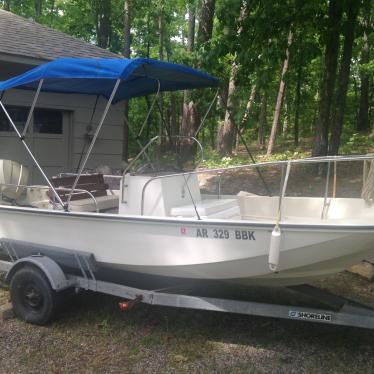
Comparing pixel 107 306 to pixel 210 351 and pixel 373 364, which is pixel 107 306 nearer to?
pixel 210 351

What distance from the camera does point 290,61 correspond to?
10289mm

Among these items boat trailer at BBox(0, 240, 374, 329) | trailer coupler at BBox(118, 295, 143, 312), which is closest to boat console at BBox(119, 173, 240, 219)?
boat trailer at BBox(0, 240, 374, 329)

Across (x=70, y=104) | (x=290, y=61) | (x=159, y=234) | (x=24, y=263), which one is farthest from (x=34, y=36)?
(x=159, y=234)

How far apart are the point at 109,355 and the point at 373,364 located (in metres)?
2.18

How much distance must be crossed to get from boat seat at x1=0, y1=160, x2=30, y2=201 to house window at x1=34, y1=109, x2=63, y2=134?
13.1ft

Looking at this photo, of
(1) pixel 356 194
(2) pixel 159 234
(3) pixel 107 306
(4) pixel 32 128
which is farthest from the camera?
(4) pixel 32 128

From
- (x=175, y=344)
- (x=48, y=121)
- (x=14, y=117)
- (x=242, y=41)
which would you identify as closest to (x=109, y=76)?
(x=175, y=344)

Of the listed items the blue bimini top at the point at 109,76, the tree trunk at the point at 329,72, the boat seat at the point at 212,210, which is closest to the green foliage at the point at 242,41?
the tree trunk at the point at 329,72

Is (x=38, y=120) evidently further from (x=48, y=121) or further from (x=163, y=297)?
(x=163, y=297)

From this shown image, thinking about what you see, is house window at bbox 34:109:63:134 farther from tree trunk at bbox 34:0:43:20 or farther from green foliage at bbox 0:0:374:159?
tree trunk at bbox 34:0:43:20

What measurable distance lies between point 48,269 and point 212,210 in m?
1.67

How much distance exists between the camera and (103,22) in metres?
23.7

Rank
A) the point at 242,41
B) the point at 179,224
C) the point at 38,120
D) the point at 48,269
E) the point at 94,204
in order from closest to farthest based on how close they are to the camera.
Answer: the point at 179,224
the point at 48,269
the point at 94,204
the point at 242,41
the point at 38,120

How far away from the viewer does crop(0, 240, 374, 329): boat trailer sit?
360 centimetres
